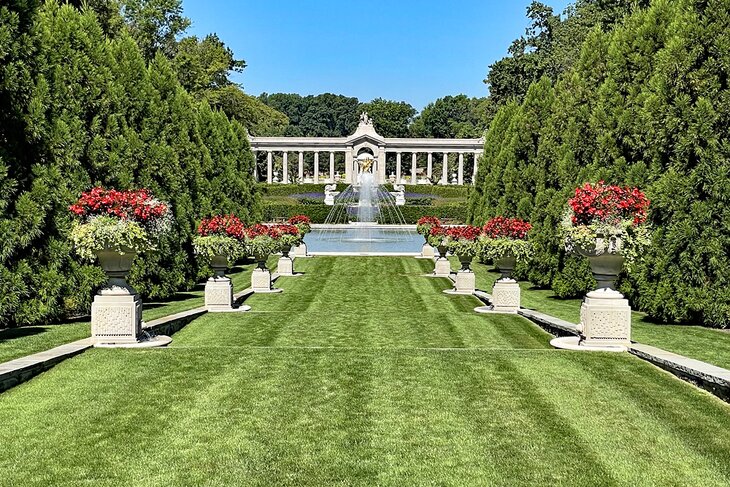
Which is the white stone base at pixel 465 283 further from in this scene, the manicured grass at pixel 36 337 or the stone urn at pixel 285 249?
the manicured grass at pixel 36 337

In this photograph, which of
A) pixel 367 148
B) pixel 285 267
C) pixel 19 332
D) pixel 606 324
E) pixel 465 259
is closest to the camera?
pixel 606 324

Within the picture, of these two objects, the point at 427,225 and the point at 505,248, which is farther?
the point at 427,225

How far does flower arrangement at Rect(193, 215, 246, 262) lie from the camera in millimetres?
15812

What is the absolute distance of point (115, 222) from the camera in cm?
1085

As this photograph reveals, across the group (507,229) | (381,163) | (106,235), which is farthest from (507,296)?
(381,163)

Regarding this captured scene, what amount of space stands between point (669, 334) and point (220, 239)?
8.48m

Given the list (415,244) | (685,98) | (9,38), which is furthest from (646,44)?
(415,244)

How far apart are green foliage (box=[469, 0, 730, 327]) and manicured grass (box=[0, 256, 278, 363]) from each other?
8645 mm

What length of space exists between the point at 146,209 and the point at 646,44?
11.0 metres

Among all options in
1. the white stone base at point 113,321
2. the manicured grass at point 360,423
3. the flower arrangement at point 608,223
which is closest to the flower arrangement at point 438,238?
the flower arrangement at point 608,223

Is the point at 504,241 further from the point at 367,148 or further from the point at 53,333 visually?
the point at 367,148

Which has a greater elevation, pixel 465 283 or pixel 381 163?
pixel 381 163

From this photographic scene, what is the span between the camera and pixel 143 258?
55.7 feet

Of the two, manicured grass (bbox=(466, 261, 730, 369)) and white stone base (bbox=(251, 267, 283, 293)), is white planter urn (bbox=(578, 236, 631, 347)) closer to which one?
manicured grass (bbox=(466, 261, 730, 369))
